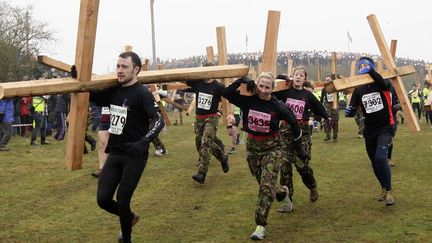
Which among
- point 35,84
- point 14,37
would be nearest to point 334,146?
point 35,84

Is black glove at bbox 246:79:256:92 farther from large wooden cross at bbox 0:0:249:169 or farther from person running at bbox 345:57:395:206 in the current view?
person running at bbox 345:57:395:206

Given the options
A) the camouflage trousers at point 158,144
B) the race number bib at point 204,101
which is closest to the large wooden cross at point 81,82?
the race number bib at point 204,101

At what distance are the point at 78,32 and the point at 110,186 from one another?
A: 1.58 meters

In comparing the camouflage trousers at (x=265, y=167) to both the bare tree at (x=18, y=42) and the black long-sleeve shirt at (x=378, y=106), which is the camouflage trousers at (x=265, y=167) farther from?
the bare tree at (x=18, y=42)

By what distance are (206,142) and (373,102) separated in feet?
9.82

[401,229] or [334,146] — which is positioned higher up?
[334,146]

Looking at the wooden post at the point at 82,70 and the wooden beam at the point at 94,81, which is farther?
the wooden post at the point at 82,70

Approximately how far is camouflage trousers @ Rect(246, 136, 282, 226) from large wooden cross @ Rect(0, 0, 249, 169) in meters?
1.18

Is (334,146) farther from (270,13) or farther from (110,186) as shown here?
(110,186)

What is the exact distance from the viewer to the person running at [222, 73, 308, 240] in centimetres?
612

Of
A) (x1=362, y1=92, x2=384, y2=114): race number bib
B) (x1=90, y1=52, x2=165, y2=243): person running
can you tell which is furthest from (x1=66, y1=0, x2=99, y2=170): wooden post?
(x1=362, y1=92, x2=384, y2=114): race number bib

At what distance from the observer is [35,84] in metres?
4.81

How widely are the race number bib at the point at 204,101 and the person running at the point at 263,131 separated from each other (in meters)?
3.11

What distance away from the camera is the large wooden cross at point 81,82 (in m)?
4.80
